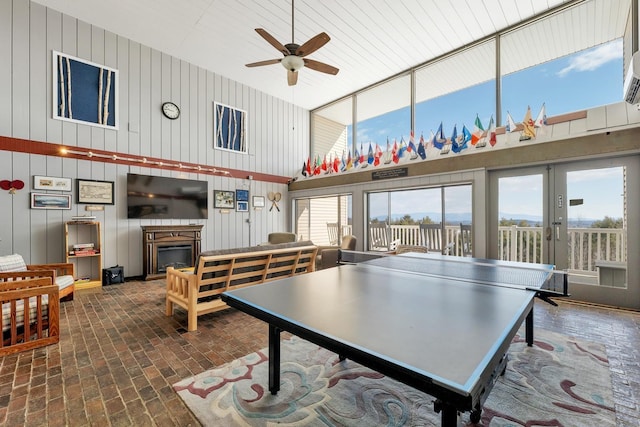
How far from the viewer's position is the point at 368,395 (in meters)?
1.98

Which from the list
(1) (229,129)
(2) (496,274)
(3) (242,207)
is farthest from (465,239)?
(1) (229,129)

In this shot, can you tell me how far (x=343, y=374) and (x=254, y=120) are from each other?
24.7ft

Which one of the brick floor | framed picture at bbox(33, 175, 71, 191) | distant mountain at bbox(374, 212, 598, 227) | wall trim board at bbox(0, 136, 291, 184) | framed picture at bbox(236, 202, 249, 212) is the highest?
wall trim board at bbox(0, 136, 291, 184)

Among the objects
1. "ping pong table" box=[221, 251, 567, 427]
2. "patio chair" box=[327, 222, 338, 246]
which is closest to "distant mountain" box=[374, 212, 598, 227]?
"patio chair" box=[327, 222, 338, 246]

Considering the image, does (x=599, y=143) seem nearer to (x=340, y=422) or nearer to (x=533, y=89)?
(x=533, y=89)

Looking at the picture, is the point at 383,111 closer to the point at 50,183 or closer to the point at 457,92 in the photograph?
the point at 457,92

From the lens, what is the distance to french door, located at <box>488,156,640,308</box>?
152 inches

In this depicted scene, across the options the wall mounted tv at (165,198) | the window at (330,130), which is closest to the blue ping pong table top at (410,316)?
the wall mounted tv at (165,198)

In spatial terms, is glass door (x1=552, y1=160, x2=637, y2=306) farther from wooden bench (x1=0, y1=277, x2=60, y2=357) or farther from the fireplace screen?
the fireplace screen

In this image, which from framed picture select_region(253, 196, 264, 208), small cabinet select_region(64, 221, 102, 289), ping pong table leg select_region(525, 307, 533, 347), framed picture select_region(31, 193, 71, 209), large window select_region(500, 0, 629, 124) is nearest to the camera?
ping pong table leg select_region(525, 307, 533, 347)

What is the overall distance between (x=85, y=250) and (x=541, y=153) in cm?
820

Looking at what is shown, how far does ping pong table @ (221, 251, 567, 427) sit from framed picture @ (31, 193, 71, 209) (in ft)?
18.3

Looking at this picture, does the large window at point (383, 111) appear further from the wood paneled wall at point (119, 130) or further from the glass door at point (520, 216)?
the glass door at point (520, 216)

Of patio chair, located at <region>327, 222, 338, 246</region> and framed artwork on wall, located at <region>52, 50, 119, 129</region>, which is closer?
framed artwork on wall, located at <region>52, 50, 119, 129</region>
